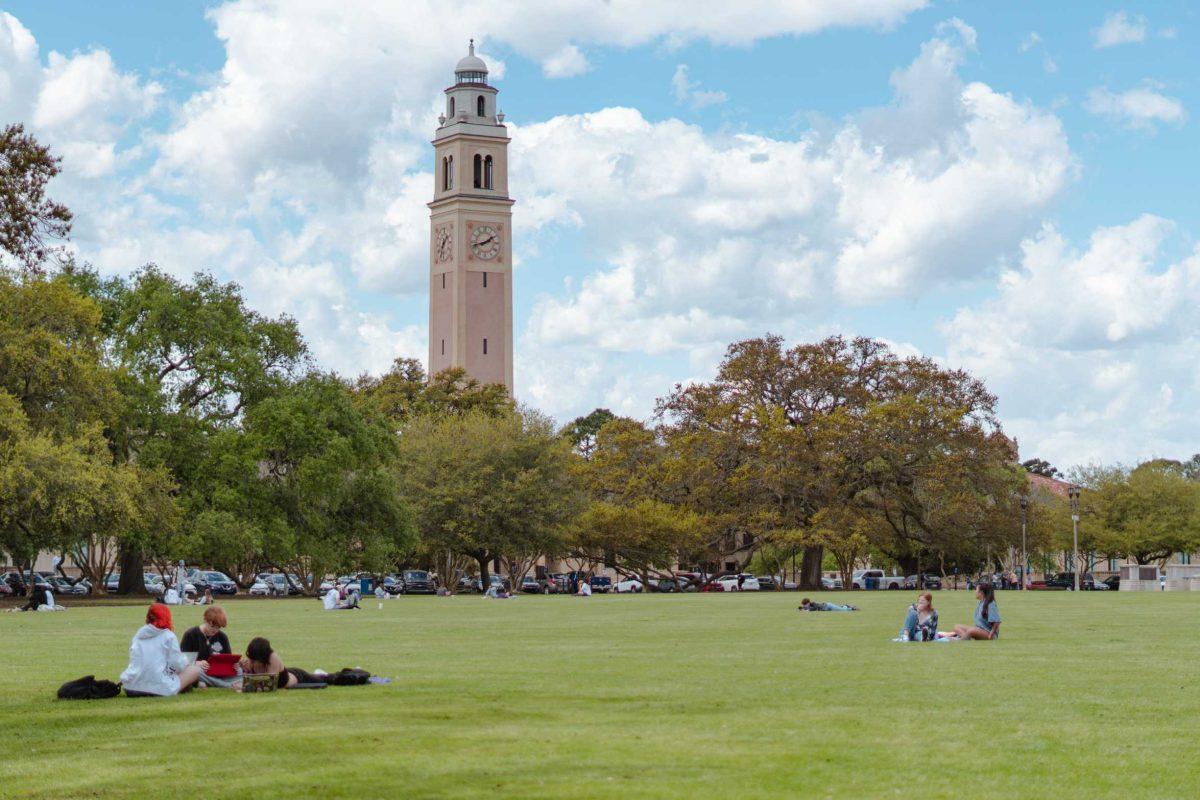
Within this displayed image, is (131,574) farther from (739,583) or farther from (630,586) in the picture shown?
(630,586)

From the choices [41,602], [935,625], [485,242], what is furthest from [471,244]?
[935,625]

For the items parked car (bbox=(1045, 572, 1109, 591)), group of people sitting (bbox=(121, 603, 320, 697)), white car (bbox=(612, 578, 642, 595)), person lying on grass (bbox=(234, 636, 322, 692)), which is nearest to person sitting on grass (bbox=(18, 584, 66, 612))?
group of people sitting (bbox=(121, 603, 320, 697))

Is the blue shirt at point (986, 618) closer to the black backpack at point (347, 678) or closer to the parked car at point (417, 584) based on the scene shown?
the black backpack at point (347, 678)

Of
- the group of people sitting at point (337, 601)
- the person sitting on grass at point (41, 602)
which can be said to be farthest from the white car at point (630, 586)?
the person sitting on grass at point (41, 602)

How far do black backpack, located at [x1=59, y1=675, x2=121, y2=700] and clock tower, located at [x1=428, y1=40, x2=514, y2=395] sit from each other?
109m

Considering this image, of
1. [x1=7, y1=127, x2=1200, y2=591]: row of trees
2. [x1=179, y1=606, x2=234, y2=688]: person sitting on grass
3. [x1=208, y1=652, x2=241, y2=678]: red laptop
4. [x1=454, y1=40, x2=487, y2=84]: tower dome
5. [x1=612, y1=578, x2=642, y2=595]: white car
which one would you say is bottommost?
[x1=612, y1=578, x2=642, y2=595]: white car

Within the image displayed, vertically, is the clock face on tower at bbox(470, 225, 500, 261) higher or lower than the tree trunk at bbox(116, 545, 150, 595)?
higher

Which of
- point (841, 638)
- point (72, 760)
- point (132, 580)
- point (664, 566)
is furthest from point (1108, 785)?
point (664, 566)

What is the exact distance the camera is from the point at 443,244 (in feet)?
436

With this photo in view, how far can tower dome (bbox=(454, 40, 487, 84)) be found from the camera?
136625mm

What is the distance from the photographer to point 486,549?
269 feet

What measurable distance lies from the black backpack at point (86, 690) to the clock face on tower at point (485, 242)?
114 meters

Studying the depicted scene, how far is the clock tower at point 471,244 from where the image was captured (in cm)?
12925

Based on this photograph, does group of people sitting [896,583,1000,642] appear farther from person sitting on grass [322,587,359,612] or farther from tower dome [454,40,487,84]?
tower dome [454,40,487,84]
